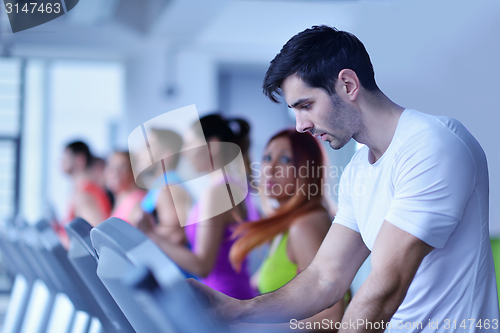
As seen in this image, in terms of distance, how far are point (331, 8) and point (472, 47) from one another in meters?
0.38

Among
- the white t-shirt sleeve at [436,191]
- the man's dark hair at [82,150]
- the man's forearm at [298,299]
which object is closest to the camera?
the white t-shirt sleeve at [436,191]

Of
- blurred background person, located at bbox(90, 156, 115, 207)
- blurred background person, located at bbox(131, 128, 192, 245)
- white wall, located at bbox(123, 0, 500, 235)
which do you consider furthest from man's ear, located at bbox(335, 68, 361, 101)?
blurred background person, located at bbox(90, 156, 115, 207)

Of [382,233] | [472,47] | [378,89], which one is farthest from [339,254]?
[472,47]

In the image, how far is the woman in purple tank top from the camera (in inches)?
73.4

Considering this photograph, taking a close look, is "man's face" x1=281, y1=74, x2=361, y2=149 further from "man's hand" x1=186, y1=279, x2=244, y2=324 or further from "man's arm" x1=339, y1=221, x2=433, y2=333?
"man's hand" x1=186, y1=279, x2=244, y2=324

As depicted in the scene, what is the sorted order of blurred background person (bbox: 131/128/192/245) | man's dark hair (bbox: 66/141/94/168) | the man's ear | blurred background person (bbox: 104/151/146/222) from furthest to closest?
1. man's dark hair (bbox: 66/141/94/168)
2. blurred background person (bbox: 104/151/146/222)
3. blurred background person (bbox: 131/128/192/245)
4. the man's ear

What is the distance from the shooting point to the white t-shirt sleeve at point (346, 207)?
1212 mm

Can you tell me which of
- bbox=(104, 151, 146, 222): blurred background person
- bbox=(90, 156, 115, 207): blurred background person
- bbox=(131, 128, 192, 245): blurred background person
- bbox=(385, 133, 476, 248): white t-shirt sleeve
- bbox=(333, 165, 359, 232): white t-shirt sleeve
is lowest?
bbox=(90, 156, 115, 207): blurred background person

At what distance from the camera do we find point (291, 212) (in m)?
1.57

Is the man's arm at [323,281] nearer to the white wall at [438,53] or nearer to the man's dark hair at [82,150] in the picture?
the white wall at [438,53]

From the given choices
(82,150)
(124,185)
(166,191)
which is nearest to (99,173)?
(82,150)

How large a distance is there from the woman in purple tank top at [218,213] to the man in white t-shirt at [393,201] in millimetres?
673

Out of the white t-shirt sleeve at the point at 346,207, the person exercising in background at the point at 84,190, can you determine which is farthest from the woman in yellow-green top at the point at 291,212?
the person exercising in background at the point at 84,190

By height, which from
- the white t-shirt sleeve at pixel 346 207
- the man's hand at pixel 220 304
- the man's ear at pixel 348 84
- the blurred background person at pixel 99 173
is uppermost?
the man's ear at pixel 348 84
